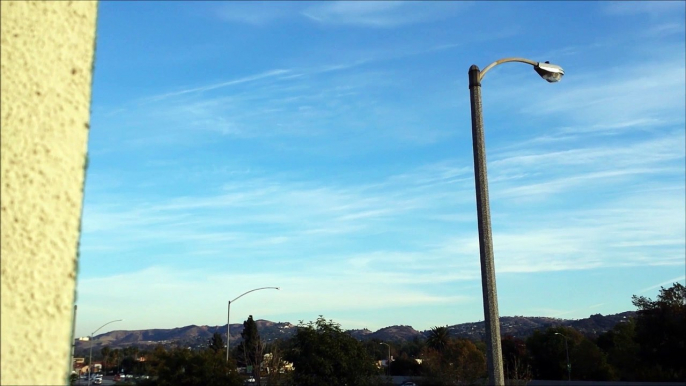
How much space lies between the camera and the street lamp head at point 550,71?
31.9ft

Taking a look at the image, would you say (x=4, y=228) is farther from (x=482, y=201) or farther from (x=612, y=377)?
(x=612, y=377)

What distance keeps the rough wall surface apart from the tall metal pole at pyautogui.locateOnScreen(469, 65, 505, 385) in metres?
7.28

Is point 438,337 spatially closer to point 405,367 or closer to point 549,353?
point 405,367

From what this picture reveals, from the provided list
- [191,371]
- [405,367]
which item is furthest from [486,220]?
[405,367]

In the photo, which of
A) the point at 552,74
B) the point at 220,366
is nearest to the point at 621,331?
the point at 220,366

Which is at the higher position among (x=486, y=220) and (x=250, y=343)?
(x=486, y=220)

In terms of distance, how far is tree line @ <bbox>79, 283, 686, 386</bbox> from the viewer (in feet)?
125

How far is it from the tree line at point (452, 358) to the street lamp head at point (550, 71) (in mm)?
31563

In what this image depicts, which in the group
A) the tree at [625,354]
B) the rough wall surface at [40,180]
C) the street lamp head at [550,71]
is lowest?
the tree at [625,354]

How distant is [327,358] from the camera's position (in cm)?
4288

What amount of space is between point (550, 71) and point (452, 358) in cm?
5773

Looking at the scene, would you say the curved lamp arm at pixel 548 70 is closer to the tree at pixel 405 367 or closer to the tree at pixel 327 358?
the tree at pixel 327 358

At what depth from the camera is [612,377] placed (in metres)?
64.8

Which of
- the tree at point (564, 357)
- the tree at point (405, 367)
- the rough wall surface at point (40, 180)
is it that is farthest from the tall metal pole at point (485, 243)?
Result: the tree at point (405, 367)
